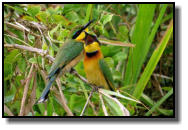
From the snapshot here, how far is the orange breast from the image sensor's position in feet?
6.07

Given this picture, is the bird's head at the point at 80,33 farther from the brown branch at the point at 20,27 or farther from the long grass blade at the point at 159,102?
the long grass blade at the point at 159,102

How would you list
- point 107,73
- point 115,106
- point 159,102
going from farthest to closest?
point 159,102 < point 107,73 < point 115,106

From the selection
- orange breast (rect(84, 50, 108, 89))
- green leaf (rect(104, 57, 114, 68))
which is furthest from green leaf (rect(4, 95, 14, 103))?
green leaf (rect(104, 57, 114, 68))

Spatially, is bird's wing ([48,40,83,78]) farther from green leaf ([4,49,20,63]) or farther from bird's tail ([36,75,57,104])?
green leaf ([4,49,20,63])

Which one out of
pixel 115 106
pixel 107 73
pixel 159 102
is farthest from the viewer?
pixel 159 102

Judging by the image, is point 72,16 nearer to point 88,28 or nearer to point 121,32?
point 88,28

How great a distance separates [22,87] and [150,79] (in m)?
0.64

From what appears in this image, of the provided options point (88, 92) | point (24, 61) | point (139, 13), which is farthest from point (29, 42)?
point (139, 13)

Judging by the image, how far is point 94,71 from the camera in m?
1.87

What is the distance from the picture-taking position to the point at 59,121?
191 centimetres

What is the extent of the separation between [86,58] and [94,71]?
0.07 meters

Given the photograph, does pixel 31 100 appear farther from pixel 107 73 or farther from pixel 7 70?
pixel 107 73

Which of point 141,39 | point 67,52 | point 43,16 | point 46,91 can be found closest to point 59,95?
point 46,91

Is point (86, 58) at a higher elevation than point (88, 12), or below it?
below
